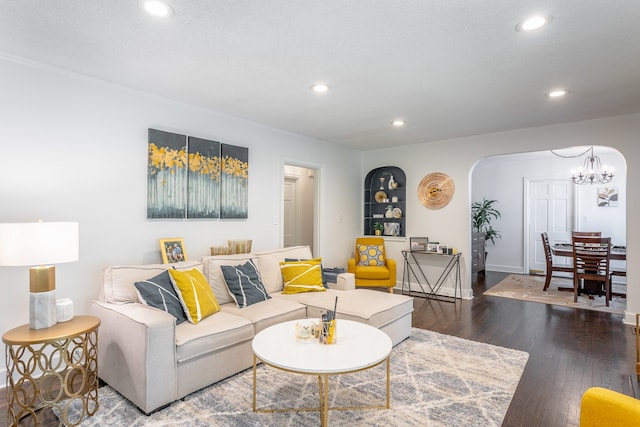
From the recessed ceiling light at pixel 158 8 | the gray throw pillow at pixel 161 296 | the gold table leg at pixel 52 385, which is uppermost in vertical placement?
the recessed ceiling light at pixel 158 8

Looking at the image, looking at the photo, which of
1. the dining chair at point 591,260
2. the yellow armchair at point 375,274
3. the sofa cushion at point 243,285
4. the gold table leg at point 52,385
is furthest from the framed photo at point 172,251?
the dining chair at point 591,260

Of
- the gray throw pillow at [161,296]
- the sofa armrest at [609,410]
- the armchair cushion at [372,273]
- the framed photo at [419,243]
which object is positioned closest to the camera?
the sofa armrest at [609,410]

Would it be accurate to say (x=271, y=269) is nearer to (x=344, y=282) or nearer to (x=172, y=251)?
(x=344, y=282)

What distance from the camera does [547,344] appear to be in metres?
3.40

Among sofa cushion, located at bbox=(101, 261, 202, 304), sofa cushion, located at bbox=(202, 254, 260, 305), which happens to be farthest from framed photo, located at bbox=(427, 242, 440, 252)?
sofa cushion, located at bbox=(101, 261, 202, 304)

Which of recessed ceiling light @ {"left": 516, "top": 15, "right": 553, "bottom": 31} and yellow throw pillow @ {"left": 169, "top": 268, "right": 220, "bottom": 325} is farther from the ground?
recessed ceiling light @ {"left": 516, "top": 15, "right": 553, "bottom": 31}

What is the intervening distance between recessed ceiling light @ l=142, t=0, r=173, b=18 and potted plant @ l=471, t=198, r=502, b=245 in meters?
6.89

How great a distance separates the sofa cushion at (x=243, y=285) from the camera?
314cm

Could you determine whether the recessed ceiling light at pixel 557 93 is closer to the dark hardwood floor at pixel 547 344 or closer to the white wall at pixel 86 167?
the dark hardwood floor at pixel 547 344

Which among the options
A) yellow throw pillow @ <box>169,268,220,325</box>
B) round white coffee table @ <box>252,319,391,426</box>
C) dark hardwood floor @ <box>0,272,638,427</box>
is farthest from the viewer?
yellow throw pillow @ <box>169,268,220,325</box>

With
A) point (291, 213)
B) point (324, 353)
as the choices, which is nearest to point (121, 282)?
point (324, 353)

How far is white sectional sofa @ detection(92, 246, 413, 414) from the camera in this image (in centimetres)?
219

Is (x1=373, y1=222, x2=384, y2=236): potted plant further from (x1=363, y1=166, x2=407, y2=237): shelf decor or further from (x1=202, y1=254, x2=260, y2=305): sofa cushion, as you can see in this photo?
(x1=202, y1=254, x2=260, y2=305): sofa cushion

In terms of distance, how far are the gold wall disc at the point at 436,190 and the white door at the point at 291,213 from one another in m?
2.34
